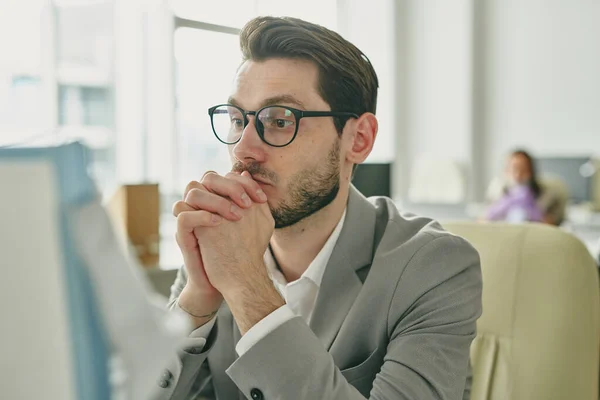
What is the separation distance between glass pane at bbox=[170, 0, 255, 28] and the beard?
13.8ft

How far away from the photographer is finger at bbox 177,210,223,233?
103 centimetres

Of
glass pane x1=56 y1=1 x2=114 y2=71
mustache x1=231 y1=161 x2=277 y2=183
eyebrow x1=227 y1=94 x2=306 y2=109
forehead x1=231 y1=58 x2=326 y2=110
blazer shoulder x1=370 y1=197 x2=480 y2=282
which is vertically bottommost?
blazer shoulder x1=370 y1=197 x2=480 y2=282

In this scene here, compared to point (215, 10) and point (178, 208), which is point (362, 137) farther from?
point (215, 10)

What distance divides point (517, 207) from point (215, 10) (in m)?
2.95

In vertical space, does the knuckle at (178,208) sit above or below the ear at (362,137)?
below

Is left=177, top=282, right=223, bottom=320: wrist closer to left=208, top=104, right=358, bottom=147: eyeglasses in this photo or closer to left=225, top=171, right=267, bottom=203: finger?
left=225, top=171, right=267, bottom=203: finger

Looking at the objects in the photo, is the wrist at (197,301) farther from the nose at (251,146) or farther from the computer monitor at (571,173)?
the computer monitor at (571,173)

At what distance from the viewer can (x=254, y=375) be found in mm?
919

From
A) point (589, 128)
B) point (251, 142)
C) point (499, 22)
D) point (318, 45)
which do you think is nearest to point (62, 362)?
point (251, 142)

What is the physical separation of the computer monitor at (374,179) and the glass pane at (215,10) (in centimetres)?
→ 360

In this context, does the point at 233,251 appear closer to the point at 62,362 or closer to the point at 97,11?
the point at 62,362

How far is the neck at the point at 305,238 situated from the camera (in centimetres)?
130

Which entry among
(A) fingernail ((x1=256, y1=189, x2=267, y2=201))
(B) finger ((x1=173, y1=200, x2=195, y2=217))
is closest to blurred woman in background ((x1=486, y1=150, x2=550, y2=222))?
(A) fingernail ((x1=256, y1=189, x2=267, y2=201))

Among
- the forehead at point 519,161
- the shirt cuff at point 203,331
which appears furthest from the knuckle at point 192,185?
the forehead at point 519,161
